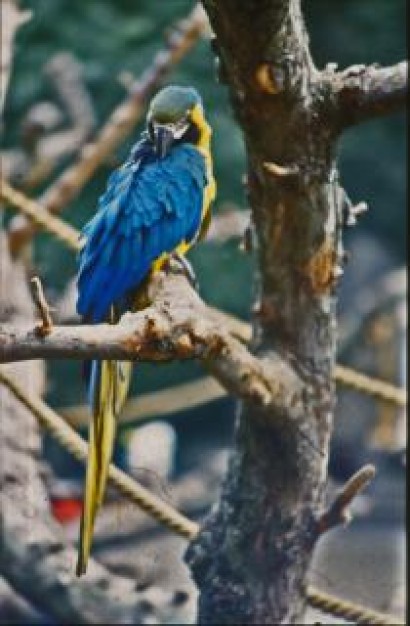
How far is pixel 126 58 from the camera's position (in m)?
2.62

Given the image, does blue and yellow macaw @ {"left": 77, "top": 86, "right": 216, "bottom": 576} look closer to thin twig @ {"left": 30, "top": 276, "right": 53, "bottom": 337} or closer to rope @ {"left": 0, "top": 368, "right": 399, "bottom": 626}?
thin twig @ {"left": 30, "top": 276, "right": 53, "bottom": 337}

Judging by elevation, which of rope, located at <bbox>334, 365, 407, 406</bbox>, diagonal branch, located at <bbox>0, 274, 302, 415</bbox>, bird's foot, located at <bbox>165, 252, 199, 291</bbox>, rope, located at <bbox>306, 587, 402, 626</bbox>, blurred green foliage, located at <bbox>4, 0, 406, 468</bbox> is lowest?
rope, located at <bbox>306, 587, 402, 626</bbox>

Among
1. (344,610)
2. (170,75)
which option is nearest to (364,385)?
(344,610)

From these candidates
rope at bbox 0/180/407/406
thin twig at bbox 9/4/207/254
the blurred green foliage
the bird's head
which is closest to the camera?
the bird's head

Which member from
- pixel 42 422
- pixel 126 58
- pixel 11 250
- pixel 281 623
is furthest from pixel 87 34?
pixel 281 623

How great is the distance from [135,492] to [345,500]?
9.0 inches

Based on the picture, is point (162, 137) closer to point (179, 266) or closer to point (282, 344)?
point (179, 266)

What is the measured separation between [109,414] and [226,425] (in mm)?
3075

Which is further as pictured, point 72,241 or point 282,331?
point 72,241

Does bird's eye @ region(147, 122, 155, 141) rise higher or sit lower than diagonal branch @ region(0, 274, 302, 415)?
higher

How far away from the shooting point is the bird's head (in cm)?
89

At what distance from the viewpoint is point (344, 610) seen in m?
1.36

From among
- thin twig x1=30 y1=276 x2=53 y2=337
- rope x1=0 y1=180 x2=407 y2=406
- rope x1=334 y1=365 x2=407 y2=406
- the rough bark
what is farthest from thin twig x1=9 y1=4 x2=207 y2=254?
thin twig x1=30 y1=276 x2=53 y2=337

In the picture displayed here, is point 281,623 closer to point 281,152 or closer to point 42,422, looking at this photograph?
point 42,422
